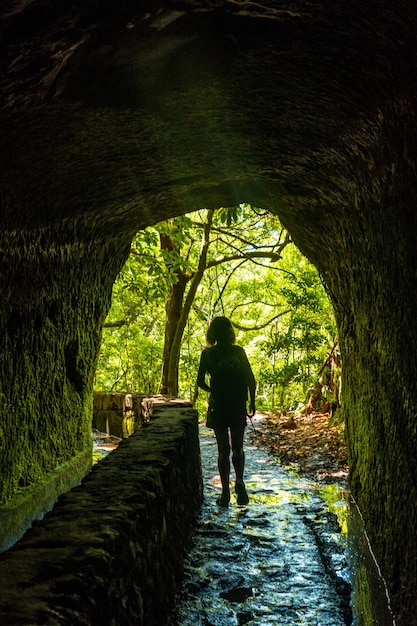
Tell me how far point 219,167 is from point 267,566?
3.37 m

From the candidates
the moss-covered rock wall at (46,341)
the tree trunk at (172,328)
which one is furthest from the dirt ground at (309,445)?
the moss-covered rock wall at (46,341)

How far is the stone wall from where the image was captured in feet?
7.09

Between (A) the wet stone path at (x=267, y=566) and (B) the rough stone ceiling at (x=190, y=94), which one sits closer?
(B) the rough stone ceiling at (x=190, y=94)

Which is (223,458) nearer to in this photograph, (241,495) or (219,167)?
(241,495)

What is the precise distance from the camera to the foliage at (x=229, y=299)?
10.4m

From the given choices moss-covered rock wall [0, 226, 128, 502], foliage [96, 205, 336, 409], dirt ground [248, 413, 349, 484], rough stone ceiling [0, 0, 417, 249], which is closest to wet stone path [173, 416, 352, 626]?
dirt ground [248, 413, 349, 484]

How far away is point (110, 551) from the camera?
2.58m

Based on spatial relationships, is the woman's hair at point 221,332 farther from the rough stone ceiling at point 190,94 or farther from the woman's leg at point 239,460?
the rough stone ceiling at point 190,94

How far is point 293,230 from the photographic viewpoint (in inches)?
267

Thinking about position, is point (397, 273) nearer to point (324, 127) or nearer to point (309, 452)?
point (324, 127)

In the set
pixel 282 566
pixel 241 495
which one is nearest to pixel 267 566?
pixel 282 566

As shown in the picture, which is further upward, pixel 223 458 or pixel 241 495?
pixel 223 458

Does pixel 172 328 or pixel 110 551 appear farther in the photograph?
pixel 172 328

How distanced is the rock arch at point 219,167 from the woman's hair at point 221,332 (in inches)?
49.1
